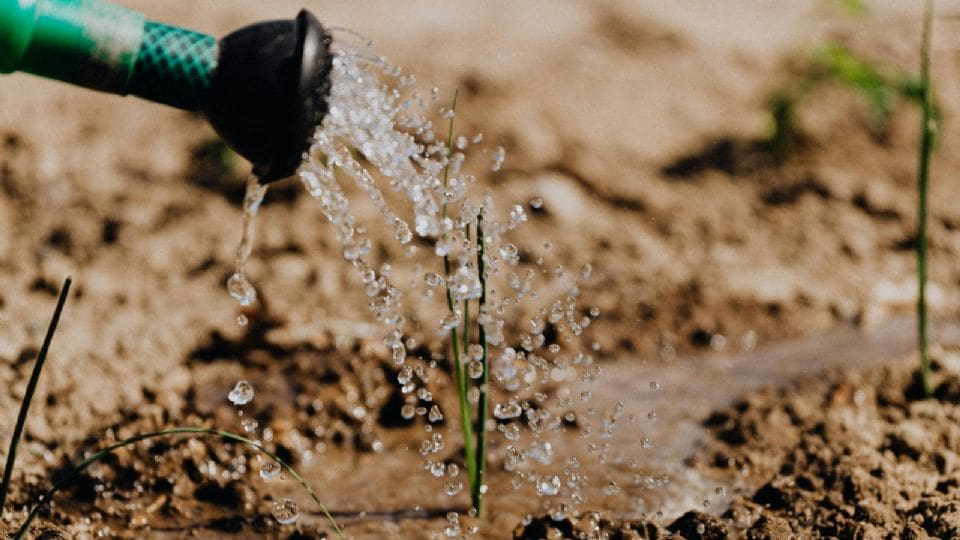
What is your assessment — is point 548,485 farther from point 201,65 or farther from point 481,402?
point 201,65

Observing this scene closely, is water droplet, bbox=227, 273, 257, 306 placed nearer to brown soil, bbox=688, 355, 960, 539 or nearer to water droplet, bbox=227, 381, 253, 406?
water droplet, bbox=227, 381, 253, 406

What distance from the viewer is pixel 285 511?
2.01 metres

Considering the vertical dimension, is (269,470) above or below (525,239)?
below

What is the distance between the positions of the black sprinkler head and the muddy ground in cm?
85

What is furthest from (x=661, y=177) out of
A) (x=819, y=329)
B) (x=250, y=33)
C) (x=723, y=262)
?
(x=250, y=33)

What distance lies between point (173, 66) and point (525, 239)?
1752mm

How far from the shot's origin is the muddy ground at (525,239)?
6.93ft

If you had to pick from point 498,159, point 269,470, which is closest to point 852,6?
point 498,159

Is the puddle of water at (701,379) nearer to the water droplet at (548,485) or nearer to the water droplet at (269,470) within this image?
the water droplet at (548,485)

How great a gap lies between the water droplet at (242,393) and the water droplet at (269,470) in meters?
0.15

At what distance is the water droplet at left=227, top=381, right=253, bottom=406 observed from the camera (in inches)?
86.0

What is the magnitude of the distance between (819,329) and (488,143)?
4.12ft

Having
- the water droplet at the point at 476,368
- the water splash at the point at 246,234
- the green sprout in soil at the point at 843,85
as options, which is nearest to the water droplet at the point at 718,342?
the green sprout in soil at the point at 843,85

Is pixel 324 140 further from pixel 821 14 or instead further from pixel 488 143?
pixel 821 14
